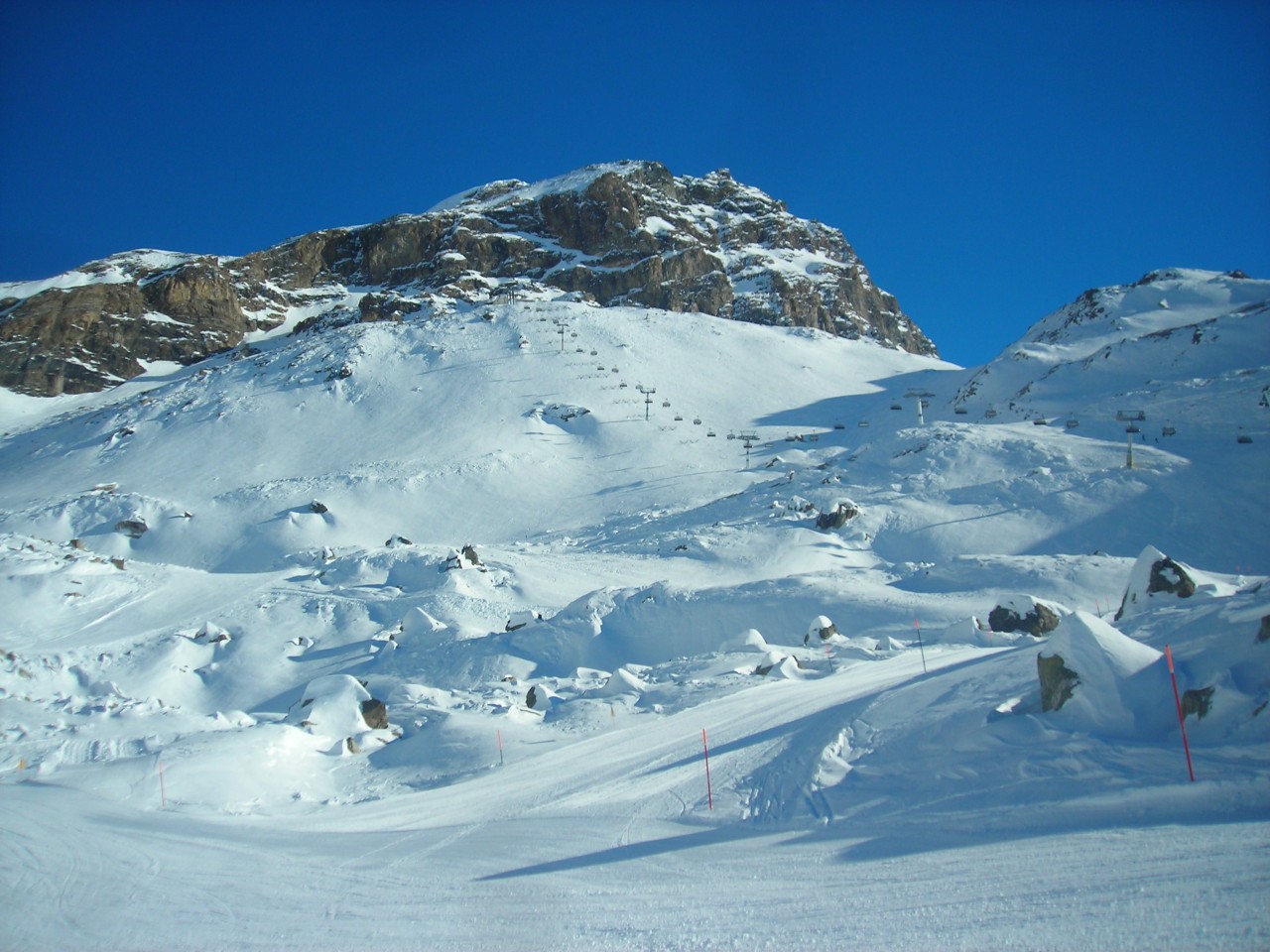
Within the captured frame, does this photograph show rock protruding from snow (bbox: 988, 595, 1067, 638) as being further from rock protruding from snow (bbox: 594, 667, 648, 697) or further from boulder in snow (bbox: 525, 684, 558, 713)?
boulder in snow (bbox: 525, 684, 558, 713)

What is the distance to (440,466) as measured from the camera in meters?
49.5

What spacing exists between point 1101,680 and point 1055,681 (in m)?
0.50

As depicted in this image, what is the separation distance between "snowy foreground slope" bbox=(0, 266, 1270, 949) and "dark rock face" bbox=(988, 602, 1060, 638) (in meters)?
0.58

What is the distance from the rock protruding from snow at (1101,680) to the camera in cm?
762

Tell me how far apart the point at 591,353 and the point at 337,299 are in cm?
6876

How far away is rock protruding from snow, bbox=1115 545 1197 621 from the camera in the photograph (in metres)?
13.4

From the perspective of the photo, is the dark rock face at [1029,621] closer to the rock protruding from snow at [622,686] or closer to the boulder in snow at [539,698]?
the rock protruding from snow at [622,686]

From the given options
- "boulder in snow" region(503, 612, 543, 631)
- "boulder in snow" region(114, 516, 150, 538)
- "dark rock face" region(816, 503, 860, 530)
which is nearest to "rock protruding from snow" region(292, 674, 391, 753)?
"boulder in snow" region(503, 612, 543, 631)

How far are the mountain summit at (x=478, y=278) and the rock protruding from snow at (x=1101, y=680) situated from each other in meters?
92.1

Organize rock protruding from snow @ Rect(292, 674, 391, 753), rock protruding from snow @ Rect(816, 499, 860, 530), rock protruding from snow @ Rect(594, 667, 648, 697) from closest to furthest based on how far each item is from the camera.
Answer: rock protruding from snow @ Rect(292, 674, 391, 753)
rock protruding from snow @ Rect(594, 667, 648, 697)
rock protruding from snow @ Rect(816, 499, 860, 530)

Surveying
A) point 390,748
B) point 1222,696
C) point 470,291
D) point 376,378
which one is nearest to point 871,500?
point 390,748

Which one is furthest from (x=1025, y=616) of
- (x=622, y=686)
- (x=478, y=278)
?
(x=478, y=278)

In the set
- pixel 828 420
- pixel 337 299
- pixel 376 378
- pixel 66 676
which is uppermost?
pixel 337 299

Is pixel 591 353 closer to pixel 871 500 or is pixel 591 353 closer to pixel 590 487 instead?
pixel 590 487
